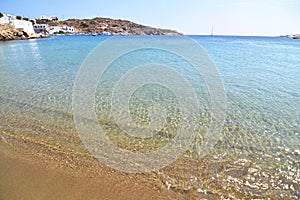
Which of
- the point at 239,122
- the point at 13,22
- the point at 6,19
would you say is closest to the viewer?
the point at 239,122

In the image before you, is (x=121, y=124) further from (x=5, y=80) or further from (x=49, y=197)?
(x=5, y=80)

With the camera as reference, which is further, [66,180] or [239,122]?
[239,122]

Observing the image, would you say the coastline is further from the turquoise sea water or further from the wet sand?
the turquoise sea water

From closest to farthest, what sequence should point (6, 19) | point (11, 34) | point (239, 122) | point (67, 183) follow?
1. point (67, 183)
2. point (239, 122)
3. point (11, 34)
4. point (6, 19)

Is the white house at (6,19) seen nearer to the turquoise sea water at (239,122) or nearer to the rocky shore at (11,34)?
the rocky shore at (11,34)

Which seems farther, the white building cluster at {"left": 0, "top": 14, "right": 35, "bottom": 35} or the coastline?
the white building cluster at {"left": 0, "top": 14, "right": 35, "bottom": 35}

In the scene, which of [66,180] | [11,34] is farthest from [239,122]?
[11,34]

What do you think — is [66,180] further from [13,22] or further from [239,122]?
[13,22]

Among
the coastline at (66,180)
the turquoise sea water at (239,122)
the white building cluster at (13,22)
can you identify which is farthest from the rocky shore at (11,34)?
the coastline at (66,180)

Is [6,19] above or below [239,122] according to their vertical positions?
above

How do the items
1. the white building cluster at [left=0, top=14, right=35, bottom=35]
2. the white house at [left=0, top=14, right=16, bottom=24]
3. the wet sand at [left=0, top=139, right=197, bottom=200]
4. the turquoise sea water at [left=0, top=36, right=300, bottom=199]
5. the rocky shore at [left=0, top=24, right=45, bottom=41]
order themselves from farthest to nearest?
1. the white building cluster at [left=0, top=14, right=35, bottom=35]
2. the white house at [left=0, top=14, right=16, bottom=24]
3. the rocky shore at [left=0, top=24, right=45, bottom=41]
4. the turquoise sea water at [left=0, top=36, right=300, bottom=199]
5. the wet sand at [left=0, top=139, right=197, bottom=200]

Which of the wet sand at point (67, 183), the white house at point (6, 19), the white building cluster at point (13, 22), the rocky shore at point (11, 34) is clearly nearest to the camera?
the wet sand at point (67, 183)

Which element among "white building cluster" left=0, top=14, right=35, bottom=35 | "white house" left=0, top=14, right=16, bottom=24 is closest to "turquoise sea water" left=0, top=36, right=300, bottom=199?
"white house" left=0, top=14, right=16, bottom=24

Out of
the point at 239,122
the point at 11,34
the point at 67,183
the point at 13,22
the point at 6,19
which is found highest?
the point at 6,19
